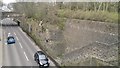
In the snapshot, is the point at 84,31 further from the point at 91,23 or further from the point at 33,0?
the point at 33,0

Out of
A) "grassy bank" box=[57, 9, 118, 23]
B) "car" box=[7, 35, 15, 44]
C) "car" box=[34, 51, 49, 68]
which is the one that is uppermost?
"grassy bank" box=[57, 9, 118, 23]

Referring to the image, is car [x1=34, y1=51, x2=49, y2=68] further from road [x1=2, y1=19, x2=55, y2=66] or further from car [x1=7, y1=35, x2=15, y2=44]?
car [x1=7, y1=35, x2=15, y2=44]

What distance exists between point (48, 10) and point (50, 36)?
2481mm

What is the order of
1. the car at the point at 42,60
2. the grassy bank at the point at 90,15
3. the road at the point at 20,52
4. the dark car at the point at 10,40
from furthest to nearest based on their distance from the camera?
the dark car at the point at 10,40
the grassy bank at the point at 90,15
the road at the point at 20,52
the car at the point at 42,60

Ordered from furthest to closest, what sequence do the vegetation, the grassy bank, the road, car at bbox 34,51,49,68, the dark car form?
the dark car, the vegetation, the grassy bank, the road, car at bbox 34,51,49,68

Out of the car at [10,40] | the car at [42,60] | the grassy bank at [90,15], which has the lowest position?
the car at [10,40]

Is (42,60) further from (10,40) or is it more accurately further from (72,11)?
(72,11)

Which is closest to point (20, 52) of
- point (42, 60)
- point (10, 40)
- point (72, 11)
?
point (42, 60)

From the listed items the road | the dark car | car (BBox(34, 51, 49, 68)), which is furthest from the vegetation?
car (BBox(34, 51, 49, 68))

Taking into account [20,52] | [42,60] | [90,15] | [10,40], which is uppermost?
[90,15]

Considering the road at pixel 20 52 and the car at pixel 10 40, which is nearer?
the road at pixel 20 52

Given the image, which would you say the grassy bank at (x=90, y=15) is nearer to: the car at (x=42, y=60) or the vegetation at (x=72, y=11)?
the vegetation at (x=72, y=11)

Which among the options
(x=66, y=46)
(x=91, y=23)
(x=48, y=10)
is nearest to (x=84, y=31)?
(x=91, y=23)

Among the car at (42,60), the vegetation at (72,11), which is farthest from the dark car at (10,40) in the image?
the car at (42,60)
